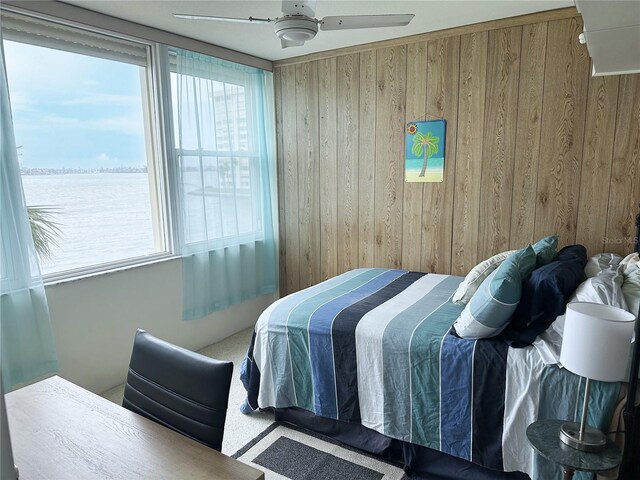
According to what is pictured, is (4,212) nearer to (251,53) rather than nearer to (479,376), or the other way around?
(251,53)

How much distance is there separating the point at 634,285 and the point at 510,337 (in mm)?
680

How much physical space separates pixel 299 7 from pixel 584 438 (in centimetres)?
211

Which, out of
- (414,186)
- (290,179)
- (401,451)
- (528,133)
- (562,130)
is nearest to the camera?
(401,451)

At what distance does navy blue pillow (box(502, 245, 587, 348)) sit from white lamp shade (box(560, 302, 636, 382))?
14.5 inches

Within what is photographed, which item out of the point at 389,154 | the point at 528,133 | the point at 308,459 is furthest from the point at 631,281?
the point at 389,154

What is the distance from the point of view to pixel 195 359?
1349 millimetres

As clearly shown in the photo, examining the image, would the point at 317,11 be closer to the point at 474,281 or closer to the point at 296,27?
the point at 296,27

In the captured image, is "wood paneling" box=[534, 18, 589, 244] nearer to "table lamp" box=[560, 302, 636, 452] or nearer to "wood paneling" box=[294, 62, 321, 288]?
"table lamp" box=[560, 302, 636, 452]

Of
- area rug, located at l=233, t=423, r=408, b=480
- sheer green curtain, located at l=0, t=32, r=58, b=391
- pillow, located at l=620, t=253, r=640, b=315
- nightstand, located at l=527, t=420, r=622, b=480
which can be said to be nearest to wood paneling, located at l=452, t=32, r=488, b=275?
pillow, located at l=620, t=253, r=640, b=315

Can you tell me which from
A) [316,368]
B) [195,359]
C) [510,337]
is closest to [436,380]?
[510,337]

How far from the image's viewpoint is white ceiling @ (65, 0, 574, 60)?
2.66 m

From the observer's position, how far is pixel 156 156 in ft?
11.1

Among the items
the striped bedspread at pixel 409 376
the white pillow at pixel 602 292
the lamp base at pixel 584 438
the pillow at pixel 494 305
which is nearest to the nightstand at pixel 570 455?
the lamp base at pixel 584 438

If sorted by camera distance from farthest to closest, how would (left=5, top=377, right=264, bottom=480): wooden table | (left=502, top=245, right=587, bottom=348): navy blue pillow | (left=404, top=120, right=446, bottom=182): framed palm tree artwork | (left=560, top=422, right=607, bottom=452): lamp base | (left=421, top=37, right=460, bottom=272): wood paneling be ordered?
(left=404, top=120, right=446, bottom=182): framed palm tree artwork, (left=421, top=37, right=460, bottom=272): wood paneling, (left=502, top=245, right=587, bottom=348): navy blue pillow, (left=560, top=422, right=607, bottom=452): lamp base, (left=5, top=377, right=264, bottom=480): wooden table
